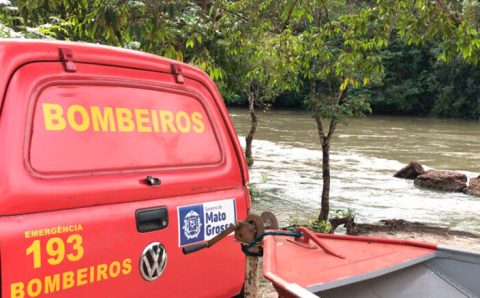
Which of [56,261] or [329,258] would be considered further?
[329,258]

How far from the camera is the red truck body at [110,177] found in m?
2.04

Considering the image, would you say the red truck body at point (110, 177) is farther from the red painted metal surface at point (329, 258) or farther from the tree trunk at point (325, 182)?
the tree trunk at point (325, 182)

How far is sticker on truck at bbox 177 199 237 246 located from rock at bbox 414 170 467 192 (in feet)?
46.5

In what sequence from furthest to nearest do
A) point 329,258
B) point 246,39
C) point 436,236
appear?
point 436,236 < point 246,39 < point 329,258

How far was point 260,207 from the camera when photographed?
12.5m

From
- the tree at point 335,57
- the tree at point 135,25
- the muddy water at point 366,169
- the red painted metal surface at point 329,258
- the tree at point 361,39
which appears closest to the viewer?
the red painted metal surface at point 329,258

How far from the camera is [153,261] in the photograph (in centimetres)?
240

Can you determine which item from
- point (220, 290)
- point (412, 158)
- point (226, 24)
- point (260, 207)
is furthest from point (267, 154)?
point (220, 290)

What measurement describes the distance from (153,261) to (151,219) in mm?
185

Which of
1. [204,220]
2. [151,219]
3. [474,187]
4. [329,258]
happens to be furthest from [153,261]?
[474,187]

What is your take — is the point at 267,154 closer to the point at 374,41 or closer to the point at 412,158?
the point at 412,158

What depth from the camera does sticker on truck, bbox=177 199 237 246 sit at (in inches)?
99.8

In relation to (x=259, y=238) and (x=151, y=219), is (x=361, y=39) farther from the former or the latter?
(x=151, y=219)

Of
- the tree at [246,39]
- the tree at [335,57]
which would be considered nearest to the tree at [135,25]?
the tree at [246,39]
